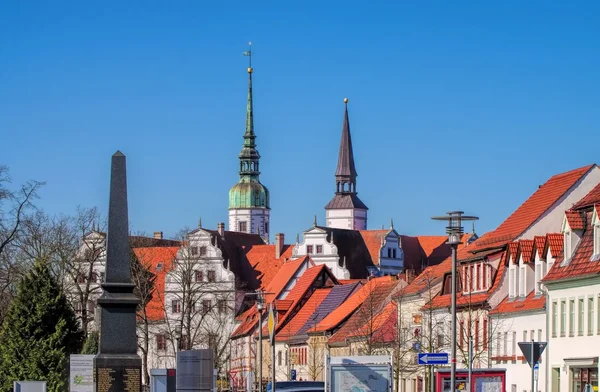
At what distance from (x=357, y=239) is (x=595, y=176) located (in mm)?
129155

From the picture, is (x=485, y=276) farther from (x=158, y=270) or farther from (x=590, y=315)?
(x=158, y=270)

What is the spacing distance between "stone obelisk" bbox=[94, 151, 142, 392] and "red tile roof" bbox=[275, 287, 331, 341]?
72.8 m

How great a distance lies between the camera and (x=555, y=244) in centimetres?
5978

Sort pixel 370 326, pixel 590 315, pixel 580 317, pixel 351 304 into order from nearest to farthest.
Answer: pixel 590 315 → pixel 580 317 → pixel 370 326 → pixel 351 304

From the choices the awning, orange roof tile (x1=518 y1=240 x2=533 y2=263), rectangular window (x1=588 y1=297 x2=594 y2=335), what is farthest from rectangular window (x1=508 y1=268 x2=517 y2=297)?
rectangular window (x1=588 y1=297 x2=594 y2=335)

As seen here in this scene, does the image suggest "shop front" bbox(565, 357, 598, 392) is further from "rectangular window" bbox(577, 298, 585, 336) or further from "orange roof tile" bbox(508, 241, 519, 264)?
"orange roof tile" bbox(508, 241, 519, 264)

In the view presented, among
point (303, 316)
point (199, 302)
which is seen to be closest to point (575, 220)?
point (303, 316)

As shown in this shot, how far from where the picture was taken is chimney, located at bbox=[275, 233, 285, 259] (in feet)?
579

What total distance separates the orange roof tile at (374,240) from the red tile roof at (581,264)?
136712mm

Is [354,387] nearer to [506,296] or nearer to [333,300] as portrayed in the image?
[506,296]

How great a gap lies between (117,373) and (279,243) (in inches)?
5597

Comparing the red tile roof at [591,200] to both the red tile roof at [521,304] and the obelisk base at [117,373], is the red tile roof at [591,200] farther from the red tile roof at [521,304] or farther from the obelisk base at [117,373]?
the obelisk base at [117,373]

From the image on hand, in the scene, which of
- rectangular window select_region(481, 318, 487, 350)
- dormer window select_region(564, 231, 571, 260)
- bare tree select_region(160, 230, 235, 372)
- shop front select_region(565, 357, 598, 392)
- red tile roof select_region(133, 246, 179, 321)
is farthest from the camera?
red tile roof select_region(133, 246, 179, 321)

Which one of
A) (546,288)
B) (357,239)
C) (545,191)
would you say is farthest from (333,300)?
(357,239)
